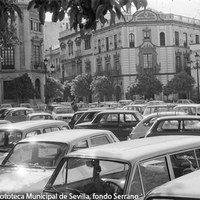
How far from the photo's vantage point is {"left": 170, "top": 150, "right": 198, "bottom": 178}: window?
5408 mm

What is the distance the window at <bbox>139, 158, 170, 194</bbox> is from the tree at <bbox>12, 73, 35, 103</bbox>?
4612 centimetres

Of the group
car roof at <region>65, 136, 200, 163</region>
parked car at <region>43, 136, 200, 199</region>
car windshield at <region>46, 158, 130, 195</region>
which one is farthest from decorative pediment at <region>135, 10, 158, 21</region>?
car windshield at <region>46, 158, 130, 195</region>

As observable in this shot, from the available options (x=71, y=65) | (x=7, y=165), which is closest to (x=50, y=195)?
(x=7, y=165)

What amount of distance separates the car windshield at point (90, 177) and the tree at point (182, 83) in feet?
169

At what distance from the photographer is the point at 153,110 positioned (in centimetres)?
2092

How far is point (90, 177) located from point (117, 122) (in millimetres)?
10418

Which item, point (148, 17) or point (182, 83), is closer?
point (182, 83)

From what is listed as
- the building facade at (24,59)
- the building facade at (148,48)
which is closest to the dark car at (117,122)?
the building facade at (24,59)

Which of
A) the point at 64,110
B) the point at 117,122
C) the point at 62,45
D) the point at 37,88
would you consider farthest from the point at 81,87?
the point at 117,122

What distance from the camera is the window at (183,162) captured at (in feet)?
→ 17.7

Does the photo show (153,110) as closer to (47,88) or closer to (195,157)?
(195,157)

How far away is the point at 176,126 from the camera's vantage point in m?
11.8

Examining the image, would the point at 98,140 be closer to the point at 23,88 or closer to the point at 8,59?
the point at 23,88

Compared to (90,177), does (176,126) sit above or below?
above
